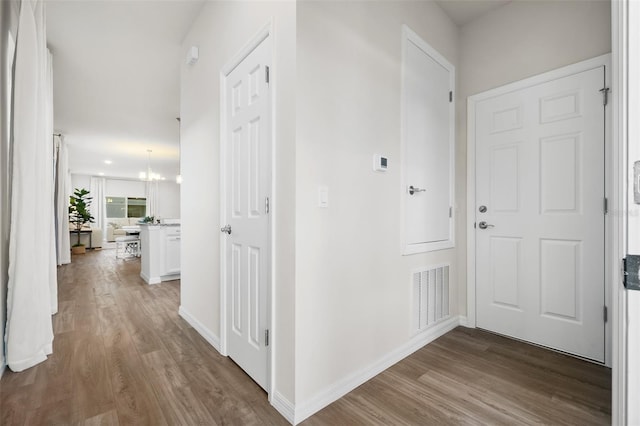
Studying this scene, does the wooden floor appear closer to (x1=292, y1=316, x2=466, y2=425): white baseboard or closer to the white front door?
(x1=292, y1=316, x2=466, y2=425): white baseboard

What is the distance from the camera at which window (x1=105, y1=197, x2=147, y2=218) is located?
444 inches

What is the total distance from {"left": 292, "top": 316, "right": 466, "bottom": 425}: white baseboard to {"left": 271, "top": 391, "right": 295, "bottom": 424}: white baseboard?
1 centimetres

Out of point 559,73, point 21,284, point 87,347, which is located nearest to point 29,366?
point 87,347

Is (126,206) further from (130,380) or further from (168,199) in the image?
(130,380)

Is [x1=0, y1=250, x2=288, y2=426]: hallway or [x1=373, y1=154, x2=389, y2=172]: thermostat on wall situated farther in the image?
[x1=373, y1=154, x2=389, y2=172]: thermostat on wall

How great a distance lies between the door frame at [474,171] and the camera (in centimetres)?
197

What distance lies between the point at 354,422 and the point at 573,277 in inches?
77.4

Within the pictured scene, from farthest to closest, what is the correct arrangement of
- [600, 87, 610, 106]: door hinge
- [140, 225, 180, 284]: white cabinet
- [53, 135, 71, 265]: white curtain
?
1. [53, 135, 71, 265]: white curtain
2. [140, 225, 180, 284]: white cabinet
3. [600, 87, 610, 106]: door hinge

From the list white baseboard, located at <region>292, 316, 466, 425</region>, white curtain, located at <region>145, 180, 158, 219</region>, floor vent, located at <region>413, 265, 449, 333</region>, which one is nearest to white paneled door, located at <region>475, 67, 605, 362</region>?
floor vent, located at <region>413, 265, 449, 333</region>

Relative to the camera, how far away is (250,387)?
1747 millimetres

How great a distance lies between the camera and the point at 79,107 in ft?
15.8

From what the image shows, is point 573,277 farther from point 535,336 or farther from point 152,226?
point 152,226

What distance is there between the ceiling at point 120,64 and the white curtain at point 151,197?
5098 millimetres

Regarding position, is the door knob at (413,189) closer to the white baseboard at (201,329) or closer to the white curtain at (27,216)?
the white baseboard at (201,329)
